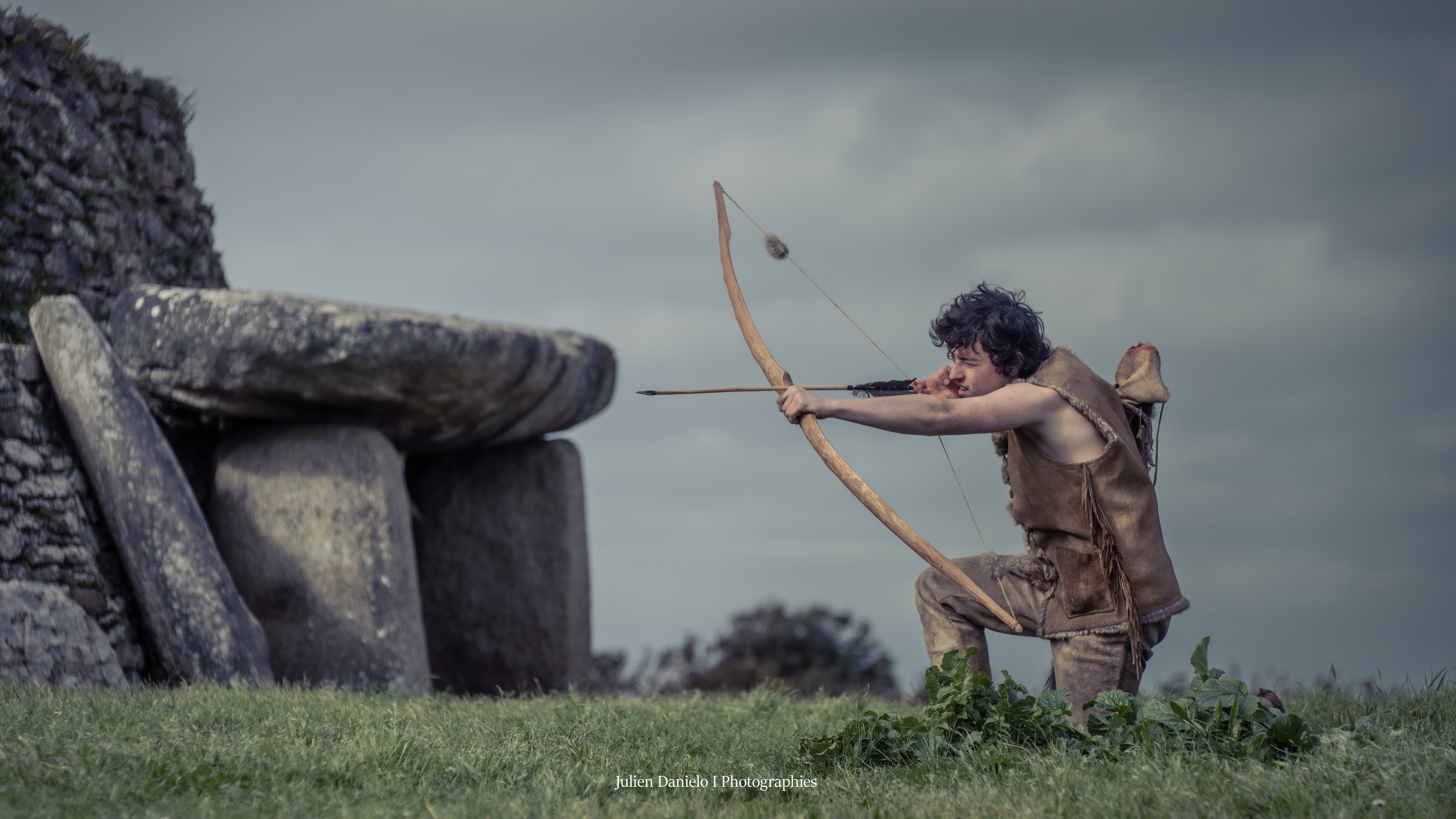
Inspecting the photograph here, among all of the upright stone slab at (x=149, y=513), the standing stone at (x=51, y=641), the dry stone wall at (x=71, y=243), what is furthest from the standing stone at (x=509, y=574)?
the standing stone at (x=51, y=641)

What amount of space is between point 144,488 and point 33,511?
0.56m

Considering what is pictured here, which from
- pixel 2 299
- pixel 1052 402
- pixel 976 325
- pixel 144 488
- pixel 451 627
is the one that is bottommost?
pixel 451 627

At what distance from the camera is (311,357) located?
6.75 m

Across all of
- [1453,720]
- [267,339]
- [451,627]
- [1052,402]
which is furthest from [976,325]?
[451,627]

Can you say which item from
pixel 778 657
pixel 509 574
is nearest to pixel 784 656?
pixel 778 657

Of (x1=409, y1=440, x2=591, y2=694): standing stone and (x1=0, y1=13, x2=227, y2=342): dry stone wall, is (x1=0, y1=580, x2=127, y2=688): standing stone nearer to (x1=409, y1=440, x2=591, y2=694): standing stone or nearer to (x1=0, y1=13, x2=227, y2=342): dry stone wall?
(x1=0, y1=13, x2=227, y2=342): dry stone wall

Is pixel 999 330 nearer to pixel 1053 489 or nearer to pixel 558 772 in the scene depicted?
pixel 1053 489

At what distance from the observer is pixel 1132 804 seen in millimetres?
2904

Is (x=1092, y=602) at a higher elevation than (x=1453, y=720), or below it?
higher

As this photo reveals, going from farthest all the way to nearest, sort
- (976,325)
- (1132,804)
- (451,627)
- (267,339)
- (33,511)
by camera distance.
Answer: (451,627) < (267,339) < (33,511) < (976,325) < (1132,804)

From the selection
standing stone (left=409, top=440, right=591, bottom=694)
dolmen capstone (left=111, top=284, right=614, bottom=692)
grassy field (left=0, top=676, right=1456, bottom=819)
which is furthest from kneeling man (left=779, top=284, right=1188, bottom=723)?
standing stone (left=409, top=440, right=591, bottom=694)

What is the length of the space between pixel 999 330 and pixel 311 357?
15.0ft

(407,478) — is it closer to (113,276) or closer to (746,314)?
(113,276)

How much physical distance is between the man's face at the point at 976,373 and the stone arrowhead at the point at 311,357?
404 cm
